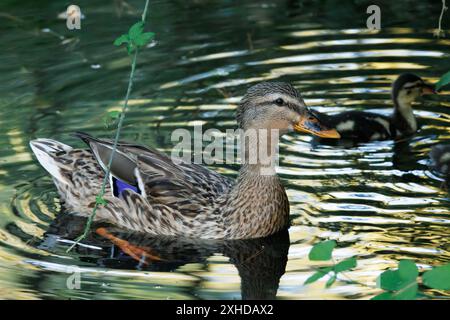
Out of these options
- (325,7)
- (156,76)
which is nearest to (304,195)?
(156,76)

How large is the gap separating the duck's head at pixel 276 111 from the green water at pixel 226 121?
47cm

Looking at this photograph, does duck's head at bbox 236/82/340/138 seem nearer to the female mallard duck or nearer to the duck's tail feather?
the female mallard duck

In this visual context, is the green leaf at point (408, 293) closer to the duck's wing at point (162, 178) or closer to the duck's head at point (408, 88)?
the duck's wing at point (162, 178)

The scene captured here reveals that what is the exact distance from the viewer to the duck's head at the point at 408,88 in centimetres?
748

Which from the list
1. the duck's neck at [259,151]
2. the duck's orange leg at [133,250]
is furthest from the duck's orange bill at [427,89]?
the duck's orange leg at [133,250]

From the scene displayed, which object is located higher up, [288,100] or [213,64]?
[213,64]

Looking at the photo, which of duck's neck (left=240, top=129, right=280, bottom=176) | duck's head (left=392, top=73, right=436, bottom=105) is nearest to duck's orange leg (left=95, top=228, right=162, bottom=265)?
duck's neck (left=240, top=129, right=280, bottom=176)

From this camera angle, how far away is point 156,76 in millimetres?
8102

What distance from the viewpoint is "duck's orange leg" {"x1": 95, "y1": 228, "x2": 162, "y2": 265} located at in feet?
18.4

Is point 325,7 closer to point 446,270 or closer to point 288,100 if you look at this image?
point 288,100

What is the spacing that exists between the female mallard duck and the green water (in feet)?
0.46

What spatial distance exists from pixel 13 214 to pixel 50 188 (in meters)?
0.51

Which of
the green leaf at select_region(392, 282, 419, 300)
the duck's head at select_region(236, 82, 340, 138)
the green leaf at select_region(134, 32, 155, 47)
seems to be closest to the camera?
the green leaf at select_region(392, 282, 419, 300)

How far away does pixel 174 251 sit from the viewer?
226 inches
